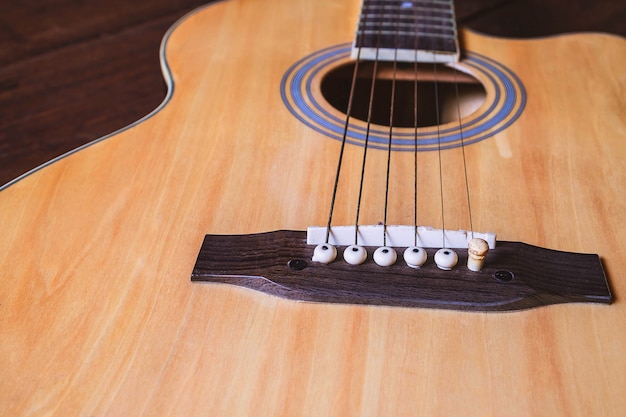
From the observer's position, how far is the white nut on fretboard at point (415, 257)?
0.63m

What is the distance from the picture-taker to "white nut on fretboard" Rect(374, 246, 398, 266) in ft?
2.07

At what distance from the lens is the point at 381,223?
27.9 inches

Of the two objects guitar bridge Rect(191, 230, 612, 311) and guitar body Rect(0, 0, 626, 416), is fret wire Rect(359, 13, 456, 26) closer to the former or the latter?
guitar body Rect(0, 0, 626, 416)

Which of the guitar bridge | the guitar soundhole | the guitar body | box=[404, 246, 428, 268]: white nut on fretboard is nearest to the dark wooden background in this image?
the guitar body

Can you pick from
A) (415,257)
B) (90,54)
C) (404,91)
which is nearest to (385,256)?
(415,257)

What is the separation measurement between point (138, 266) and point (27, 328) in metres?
0.12

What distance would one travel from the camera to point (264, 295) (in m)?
0.62

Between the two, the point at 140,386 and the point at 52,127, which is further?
the point at 52,127

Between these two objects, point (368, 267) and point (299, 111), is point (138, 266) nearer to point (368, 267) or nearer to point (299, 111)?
point (368, 267)

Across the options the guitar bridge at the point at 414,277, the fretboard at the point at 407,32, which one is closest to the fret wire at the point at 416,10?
the fretboard at the point at 407,32

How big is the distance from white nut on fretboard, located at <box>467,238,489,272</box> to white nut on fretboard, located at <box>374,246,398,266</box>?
70 millimetres

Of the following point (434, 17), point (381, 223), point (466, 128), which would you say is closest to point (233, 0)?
point (434, 17)

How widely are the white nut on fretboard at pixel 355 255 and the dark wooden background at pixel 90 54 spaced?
0.68 meters

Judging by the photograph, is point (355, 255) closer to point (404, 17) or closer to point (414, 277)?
point (414, 277)
